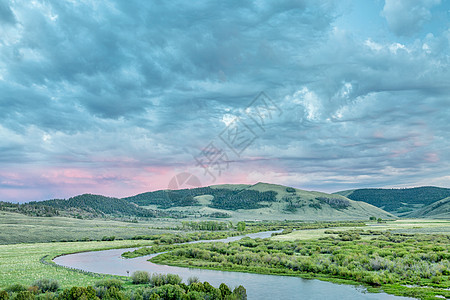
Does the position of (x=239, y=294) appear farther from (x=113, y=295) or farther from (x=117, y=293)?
(x=113, y=295)

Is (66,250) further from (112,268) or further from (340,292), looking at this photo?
(340,292)

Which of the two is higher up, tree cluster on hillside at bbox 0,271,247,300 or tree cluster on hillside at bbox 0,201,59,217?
tree cluster on hillside at bbox 0,201,59,217

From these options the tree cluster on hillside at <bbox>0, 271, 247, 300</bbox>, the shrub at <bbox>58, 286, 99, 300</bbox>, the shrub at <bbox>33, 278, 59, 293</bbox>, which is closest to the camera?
the shrub at <bbox>58, 286, 99, 300</bbox>

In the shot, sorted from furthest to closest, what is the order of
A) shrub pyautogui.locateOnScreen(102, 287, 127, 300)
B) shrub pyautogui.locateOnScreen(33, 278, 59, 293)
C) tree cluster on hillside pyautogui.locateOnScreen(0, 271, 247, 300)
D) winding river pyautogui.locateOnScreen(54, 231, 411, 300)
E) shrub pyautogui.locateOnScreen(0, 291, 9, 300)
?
1. winding river pyautogui.locateOnScreen(54, 231, 411, 300)
2. shrub pyautogui.locateOnScreen(33, 278, 59, 293)
3. shrub pyautogui.locateOnScreen(102, 287, 127, 300)
4. tree cluster on hillside pyautogui.locateOnScreen(0, 271, 247, 300)
5. shrub pyautogui.locateOnScreen(0, 291, 9, 300)

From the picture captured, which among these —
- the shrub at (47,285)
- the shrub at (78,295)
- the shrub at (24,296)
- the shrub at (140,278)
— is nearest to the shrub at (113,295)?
the shrub at (78,295)

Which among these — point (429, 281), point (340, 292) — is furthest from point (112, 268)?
point (429, 281)

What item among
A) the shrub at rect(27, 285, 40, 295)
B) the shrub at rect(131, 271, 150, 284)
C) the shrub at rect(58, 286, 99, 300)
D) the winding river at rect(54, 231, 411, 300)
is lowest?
the winding river at rect(54, 231, 411, 300)

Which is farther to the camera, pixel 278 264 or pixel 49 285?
pixel 278 264

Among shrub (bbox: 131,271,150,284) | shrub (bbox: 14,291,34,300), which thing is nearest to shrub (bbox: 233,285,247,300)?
shrub (bbox: 131,271,150,284)

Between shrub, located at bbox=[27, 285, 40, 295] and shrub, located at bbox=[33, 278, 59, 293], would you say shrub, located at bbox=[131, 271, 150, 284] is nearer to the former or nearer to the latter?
shrub, located at bbox=[33, 278, 59, 293]

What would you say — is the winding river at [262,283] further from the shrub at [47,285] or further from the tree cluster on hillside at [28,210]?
→ the tree cluster on hillside at [28,210]

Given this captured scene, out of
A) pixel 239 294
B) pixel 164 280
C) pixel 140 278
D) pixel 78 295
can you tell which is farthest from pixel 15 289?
pixel 239 294
